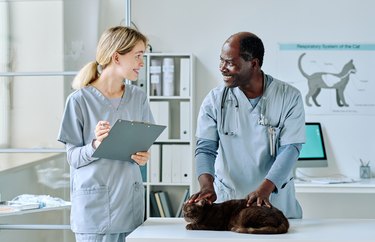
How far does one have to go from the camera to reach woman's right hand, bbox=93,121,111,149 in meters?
2.04

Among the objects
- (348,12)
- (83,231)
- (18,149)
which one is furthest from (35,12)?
(348,12)

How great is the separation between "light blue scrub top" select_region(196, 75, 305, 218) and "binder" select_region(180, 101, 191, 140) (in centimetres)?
267

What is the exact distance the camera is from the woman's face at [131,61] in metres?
2.23

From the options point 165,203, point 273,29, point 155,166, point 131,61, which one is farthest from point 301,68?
point 131,61

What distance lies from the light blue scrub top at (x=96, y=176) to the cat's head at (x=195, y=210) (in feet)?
0.77

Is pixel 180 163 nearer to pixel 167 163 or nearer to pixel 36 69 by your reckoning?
pixel 167 163

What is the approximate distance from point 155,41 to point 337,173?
5.89 feet

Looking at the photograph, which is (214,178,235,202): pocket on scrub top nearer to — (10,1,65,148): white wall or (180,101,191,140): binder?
(10,1,65,148): white wall

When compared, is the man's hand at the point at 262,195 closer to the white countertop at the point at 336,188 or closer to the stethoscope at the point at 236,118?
the stethoscope at the point at 236,118

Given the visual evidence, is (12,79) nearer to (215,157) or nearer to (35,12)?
(35,12)

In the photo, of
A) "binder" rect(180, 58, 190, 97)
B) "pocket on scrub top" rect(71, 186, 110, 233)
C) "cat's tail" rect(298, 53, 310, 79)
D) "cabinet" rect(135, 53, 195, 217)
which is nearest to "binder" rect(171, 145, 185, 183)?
"cabinet" rect(135, 53, 195, 217)

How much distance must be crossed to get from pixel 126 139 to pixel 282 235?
0.58 m

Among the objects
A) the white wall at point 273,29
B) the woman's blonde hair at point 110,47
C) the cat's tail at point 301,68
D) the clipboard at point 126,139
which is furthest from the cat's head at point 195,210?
the cat's tail at point 301,68

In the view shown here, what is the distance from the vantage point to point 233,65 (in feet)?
7.32
